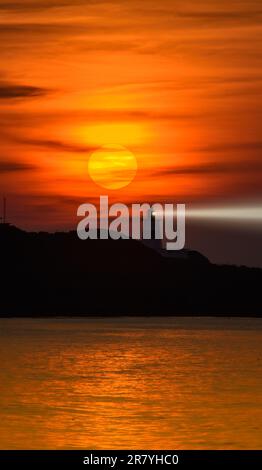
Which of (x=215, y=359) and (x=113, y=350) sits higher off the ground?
(x=113, y=350)

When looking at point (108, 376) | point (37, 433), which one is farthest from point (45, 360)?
point (37, 433)

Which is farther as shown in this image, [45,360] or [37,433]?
[45,360]

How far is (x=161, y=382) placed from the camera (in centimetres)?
10988

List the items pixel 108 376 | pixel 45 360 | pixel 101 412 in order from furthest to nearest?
1. pixel 45 360
2. pixel 108 376
3. pixel 101 412

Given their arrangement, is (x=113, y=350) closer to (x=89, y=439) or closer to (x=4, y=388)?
(x=4, y=388)

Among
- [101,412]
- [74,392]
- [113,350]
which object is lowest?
[101,412]

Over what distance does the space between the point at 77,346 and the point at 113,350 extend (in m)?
19.8

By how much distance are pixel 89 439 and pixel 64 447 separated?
277cm

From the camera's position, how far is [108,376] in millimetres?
118688
